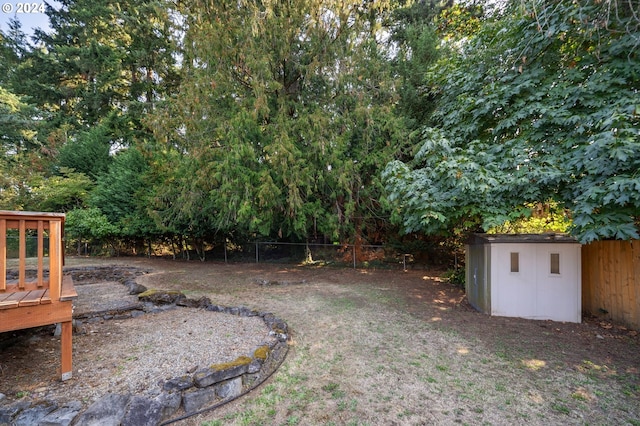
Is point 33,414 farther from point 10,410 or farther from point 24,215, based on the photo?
point 24,215

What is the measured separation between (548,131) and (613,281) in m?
2.61

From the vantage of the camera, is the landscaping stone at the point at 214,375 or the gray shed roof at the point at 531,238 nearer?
the landscaping stone at the point at 214,375

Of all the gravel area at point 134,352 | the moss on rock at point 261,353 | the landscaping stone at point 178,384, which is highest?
the landscaping stone at point 178,384

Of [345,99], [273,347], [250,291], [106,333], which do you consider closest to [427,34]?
[345,99]

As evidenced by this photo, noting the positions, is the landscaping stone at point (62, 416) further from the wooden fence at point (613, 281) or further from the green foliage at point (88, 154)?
the green foliage at point (88, 154)

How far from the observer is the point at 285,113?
25.8ft

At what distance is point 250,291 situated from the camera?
6.72 m

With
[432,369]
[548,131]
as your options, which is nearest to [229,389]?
[432,369]

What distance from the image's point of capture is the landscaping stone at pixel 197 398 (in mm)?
2375

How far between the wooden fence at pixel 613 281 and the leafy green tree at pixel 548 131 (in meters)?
0.60

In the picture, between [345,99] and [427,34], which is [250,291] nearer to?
[345,99]

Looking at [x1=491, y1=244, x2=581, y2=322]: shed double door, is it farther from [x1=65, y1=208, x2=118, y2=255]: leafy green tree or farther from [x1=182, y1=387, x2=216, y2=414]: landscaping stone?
[x1=65, y1=208, x2=118, y2=255]: leafy green tree

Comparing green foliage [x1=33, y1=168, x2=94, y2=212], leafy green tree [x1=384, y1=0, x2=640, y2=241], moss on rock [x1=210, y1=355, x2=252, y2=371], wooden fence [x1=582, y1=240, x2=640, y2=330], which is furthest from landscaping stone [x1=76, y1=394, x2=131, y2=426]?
green foliage [x1=33, y1=168, x2=94, y2=212]

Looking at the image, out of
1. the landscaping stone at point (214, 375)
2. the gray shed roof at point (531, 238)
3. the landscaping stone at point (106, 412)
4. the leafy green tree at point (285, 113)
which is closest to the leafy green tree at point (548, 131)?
the gray shed roof at point (531, 238)
